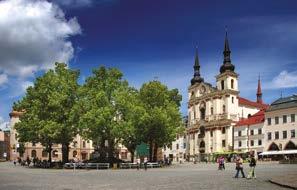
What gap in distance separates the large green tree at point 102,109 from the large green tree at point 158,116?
4251mm

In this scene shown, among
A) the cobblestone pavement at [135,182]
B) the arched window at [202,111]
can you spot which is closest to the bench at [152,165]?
the cobblestone pavement at [135,182]

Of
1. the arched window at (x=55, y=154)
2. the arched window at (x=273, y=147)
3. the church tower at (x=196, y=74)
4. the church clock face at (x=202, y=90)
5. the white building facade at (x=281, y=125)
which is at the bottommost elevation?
the arched window at (x=55, y=154)

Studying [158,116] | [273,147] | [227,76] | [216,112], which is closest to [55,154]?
[216,112]

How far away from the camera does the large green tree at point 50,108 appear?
57.0 metres

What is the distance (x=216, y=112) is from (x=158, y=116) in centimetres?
6077

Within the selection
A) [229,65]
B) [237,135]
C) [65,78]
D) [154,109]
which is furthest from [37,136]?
[229,65]

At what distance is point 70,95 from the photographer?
6047 cm

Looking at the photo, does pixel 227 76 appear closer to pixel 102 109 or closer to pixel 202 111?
pixel 202 111

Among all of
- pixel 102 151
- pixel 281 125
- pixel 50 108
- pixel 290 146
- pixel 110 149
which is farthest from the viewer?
pixel 281 125

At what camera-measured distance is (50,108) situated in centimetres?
5869

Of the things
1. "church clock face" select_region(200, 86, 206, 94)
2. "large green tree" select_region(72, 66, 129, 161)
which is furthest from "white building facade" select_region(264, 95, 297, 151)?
"large green tree" select_region(72, 66, 129, 161)

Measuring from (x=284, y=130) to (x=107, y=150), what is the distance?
47042mm

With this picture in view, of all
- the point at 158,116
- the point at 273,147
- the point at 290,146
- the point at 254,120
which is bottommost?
the point at 273,147

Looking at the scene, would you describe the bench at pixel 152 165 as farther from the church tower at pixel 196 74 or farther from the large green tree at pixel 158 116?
the church tower at pixel 196 74
